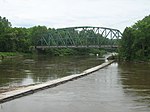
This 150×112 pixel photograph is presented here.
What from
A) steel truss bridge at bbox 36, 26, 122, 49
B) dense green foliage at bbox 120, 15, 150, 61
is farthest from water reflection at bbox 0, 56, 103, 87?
steel truss bridge at bbox 36, 26, 122, 49

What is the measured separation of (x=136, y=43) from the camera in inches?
3861

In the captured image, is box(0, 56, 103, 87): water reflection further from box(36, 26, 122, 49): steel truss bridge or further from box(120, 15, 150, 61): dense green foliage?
box(36, 26, 122, 49): steel truss bridge

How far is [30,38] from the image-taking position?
19700cm

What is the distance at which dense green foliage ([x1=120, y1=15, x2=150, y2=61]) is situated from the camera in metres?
96.1

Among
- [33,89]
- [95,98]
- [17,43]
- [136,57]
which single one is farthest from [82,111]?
[17,43]

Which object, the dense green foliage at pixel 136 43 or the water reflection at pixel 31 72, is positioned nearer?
the water reflection at pixel 31 72

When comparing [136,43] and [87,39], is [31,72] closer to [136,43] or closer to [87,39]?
[136,43]

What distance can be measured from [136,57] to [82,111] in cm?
8195

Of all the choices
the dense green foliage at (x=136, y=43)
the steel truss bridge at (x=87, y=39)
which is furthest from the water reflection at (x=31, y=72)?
the steel truss bridge at (x=87, y=39)

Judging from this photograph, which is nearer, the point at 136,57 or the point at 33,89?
the point at 33,89

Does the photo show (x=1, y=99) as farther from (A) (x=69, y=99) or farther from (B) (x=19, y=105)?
(A) (x=69, y=99)

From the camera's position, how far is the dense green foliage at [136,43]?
96125 mm

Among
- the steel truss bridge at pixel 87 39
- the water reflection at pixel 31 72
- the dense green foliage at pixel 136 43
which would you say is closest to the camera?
the water reflection at pixel 31 72

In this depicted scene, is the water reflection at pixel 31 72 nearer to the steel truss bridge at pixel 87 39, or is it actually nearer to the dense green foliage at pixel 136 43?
the dense green foliage at pixel 136 43
